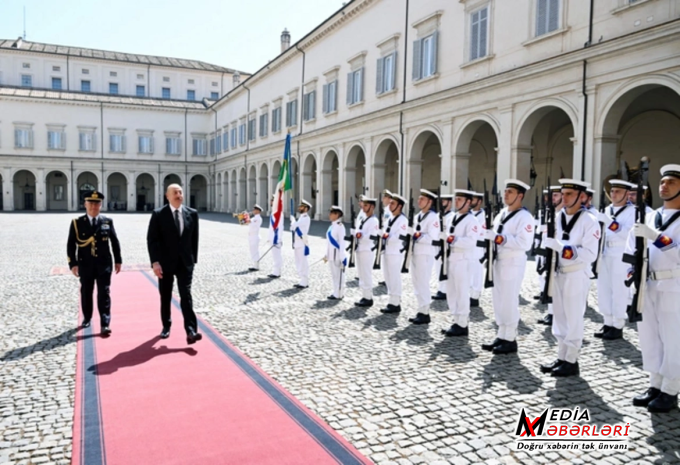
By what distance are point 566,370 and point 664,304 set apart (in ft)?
4.12

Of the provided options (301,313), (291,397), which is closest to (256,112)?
(301,313)

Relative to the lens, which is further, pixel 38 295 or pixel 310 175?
pixel 310 175

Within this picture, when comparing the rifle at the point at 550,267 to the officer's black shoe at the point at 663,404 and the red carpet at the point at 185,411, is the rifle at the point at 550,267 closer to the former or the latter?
the officer's black shoe at the point at 663,404

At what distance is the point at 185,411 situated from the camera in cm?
452

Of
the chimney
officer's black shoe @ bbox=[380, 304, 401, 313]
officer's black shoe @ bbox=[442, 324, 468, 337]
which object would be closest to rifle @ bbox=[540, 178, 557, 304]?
officer's black shoe @ bbox=[442, 324, 468, 337]

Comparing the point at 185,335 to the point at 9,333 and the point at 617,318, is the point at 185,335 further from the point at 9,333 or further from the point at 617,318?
the point at 617,318

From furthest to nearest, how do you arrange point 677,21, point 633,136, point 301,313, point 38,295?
point 633,136 → point 677,21 → point 38,295 → point 301,313

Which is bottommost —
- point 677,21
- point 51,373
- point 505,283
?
point 51,373

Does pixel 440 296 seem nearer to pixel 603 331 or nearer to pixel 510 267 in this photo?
pixel 603 331

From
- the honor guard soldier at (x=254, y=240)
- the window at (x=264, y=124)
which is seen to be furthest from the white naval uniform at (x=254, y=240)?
the window at (x=264, y=124)

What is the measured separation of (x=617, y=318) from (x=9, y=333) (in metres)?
7.84

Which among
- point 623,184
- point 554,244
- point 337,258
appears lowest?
point 337,258

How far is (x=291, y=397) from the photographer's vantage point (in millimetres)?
4809

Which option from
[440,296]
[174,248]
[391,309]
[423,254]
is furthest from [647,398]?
[174,248]
